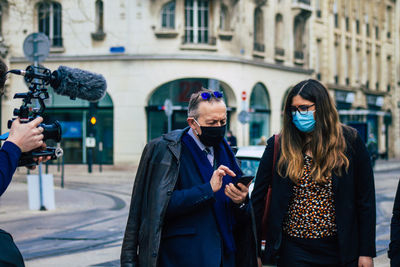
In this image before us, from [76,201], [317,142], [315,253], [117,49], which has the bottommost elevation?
[76,201]

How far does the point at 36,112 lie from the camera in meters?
3.32

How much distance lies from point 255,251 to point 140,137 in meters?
29.2

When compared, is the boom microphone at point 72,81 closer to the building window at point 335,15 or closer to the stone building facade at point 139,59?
the stone building facade at point 139,59

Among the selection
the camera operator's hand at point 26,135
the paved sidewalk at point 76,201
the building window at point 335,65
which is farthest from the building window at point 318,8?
the camera operator's hand at point 26,135

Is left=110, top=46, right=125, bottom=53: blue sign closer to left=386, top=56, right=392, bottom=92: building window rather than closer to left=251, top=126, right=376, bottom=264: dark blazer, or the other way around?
left=386, top=56, right=392, bottom=92: building window

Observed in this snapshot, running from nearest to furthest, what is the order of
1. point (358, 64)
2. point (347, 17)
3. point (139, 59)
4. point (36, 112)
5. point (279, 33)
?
1. point (36, 112)
2. point (139, 59)
3. point (279, 33)
4. point (347, 17)
5. point (358, 64)

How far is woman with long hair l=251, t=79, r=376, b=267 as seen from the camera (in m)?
4.24

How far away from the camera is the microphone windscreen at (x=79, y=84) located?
3.62m

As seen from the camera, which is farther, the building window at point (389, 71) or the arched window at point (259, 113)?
the building window at point (389, 71)

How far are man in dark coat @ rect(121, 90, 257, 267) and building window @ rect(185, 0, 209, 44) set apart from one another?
98.5 feet

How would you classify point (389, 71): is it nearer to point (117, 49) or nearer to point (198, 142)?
point (117, 49)

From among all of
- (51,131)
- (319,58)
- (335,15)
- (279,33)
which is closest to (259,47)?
(279,33)

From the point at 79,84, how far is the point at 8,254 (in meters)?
1.22

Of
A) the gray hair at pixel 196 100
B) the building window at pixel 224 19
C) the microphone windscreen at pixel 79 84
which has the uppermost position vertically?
the building window at pixel 224 19
